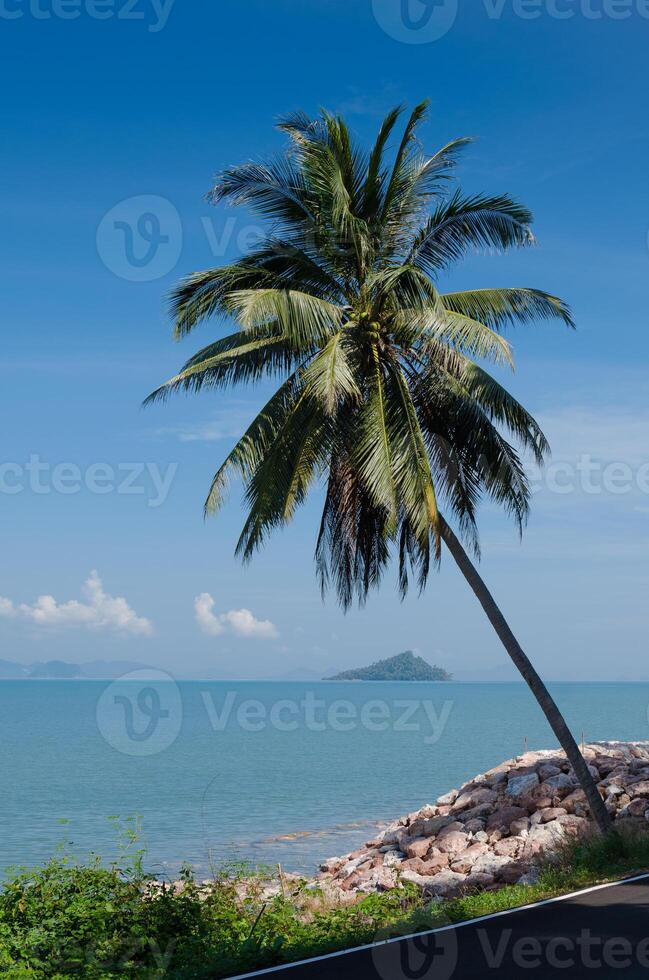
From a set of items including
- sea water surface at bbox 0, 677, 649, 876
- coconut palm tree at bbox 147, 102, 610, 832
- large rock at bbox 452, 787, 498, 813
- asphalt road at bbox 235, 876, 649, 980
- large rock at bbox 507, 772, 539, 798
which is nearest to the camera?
asphalt road at bbox 235, 876, 649, 980

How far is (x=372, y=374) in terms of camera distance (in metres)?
17.1

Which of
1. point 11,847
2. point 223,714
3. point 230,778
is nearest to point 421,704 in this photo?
point 223,714

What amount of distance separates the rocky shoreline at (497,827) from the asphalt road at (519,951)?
4.79m

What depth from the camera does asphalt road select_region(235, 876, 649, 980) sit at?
851 centimetres

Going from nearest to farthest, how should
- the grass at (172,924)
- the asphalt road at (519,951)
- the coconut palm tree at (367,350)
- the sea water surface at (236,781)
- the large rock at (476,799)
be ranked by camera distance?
the asphalt road at (519,951) < the grass at (172,924) < the coconut palm tree at (367,350) < the large rock at (476,799) < the sea water surface at (236,781)

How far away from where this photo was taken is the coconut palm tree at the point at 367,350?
16406 mm

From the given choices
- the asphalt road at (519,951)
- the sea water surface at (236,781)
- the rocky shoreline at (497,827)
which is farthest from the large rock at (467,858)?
the asphalt road at (519,951)

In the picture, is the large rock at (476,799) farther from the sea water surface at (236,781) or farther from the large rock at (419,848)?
the sea water surface at (236,781)

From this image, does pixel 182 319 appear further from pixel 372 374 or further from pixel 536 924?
pixel 536 924

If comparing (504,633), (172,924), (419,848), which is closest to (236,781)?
(419,848)

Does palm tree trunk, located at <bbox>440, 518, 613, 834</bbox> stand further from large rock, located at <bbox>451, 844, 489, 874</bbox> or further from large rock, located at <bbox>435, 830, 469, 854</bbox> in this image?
large rock, located at <bbox>435, 830, 469, 854</bbox>

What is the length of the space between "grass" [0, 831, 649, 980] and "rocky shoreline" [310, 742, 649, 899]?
3520 millimetres

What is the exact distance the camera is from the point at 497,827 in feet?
67.3


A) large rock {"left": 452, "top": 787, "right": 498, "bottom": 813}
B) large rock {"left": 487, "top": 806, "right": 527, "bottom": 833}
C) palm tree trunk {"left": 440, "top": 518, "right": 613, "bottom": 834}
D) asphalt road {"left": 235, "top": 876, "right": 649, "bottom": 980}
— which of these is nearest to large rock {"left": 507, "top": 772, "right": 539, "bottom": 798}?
large rock {"left": 452, "top": 787, "right": 498, "bottom": 813}
